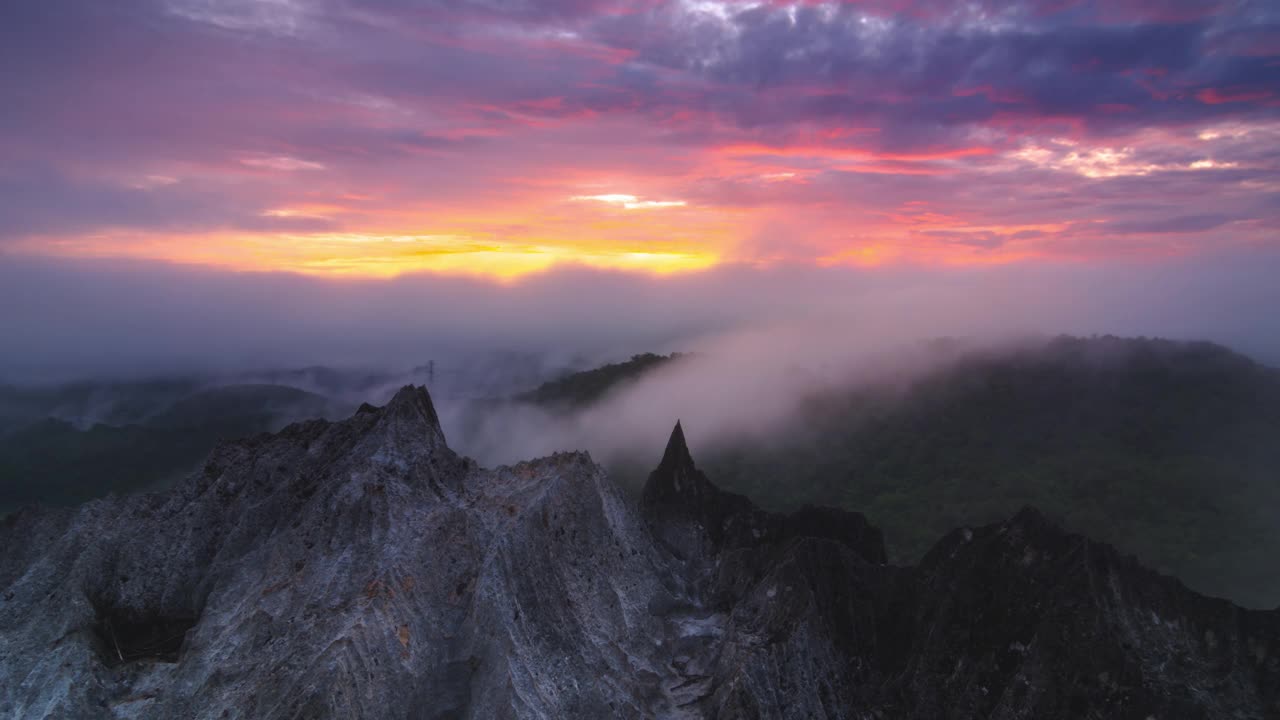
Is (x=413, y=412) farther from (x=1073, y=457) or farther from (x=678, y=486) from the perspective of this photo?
(x=1073, y=457)

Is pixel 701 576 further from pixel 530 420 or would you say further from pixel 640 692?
pixel 530 420

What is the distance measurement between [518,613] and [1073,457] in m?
135

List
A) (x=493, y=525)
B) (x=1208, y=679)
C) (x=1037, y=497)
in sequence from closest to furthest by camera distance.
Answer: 1. (x=1208, y=679)
2. (x=493, y=525)
3. (x=1037, y=497)

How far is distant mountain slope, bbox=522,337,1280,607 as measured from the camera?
11262cm

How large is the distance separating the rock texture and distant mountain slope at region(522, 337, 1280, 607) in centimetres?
6288

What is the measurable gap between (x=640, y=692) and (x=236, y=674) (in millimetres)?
21679

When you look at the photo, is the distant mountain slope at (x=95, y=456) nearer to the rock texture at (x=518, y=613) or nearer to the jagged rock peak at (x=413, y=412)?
the rock texture at (x=518, y=613)

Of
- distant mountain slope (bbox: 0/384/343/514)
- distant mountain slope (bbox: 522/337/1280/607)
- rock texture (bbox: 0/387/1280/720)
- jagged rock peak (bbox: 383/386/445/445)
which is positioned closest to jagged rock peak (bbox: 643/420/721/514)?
rock texture (bbox: 0/387/1280/720)

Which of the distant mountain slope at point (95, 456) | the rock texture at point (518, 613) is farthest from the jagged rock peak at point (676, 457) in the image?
the distant mountain slope at point (95, 456)

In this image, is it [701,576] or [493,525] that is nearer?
[493,525]

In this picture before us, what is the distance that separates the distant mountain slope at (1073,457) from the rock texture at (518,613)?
6288cm

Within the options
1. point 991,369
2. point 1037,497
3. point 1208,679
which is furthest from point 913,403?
point 1208,679

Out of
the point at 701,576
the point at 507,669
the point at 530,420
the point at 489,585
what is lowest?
the point at 530,420

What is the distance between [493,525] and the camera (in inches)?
1866
